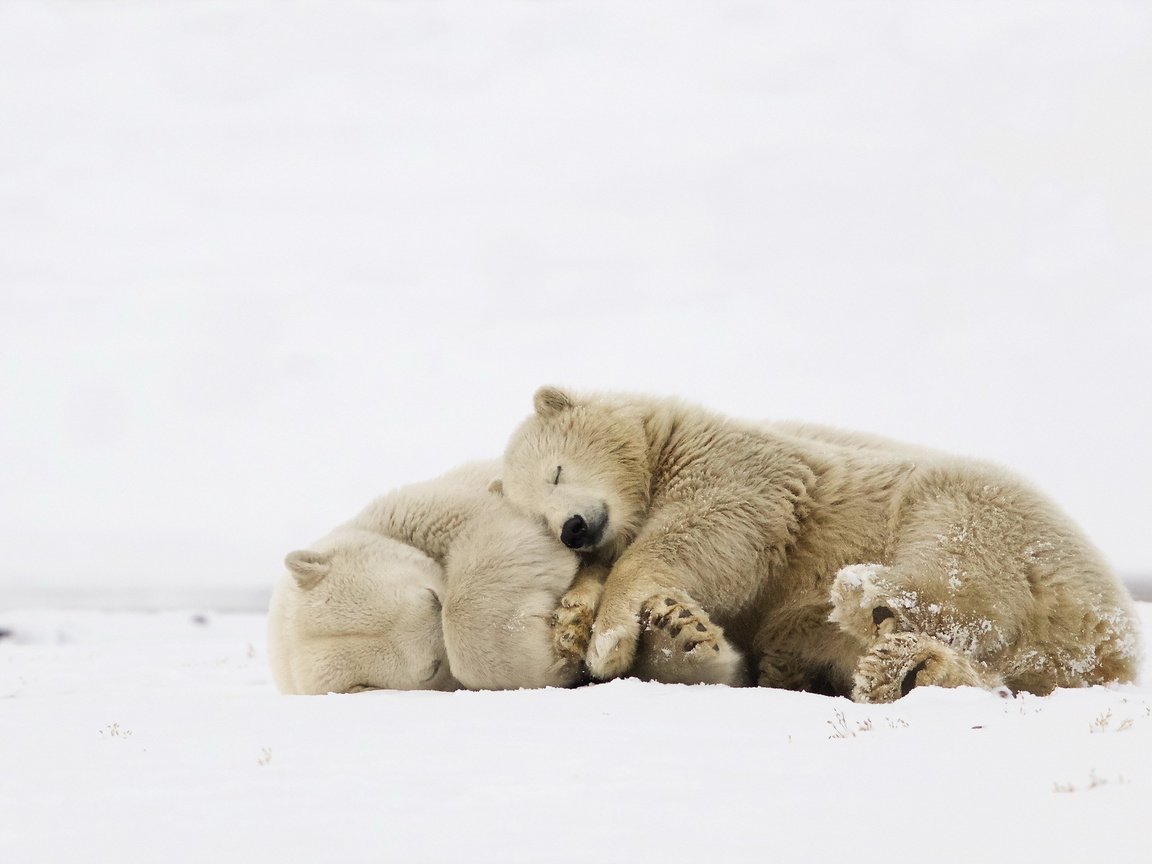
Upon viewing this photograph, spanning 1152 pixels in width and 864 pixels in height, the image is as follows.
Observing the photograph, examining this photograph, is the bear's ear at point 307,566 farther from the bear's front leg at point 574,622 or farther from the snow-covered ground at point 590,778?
the bear's front leg at point 574,622

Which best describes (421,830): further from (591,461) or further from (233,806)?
(591,461)

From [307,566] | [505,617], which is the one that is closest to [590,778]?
[505,617]

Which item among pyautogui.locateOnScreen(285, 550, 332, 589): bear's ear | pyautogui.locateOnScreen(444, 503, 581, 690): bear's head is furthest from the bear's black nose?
pyautogui.locateOnScreen(285, 550, 332, 589): bear's ear

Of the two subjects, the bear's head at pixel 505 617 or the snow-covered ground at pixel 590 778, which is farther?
the bear's head at pixel 505 617

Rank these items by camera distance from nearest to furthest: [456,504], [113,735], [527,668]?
[113,735], [527,668], [456,504]

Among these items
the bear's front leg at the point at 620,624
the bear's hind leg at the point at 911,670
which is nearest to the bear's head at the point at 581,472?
the bear's front leg at the point at 620,624

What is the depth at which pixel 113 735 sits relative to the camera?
15.7ft

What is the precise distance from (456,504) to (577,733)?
2655 mm

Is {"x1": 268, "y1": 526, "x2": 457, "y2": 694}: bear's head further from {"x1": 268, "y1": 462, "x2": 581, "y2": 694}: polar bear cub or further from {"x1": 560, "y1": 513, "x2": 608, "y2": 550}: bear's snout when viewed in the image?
{"x1": 560, "y1": 513, "x2": 608, "y2": 550}: bear's snout

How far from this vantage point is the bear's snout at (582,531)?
630 cm

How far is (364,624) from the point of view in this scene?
6.02m

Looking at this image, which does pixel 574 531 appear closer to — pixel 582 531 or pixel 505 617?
pixel 582 531

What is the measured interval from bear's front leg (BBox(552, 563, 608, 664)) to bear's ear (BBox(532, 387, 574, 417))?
1.27 metres

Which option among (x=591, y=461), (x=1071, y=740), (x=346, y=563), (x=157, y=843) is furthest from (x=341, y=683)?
(x=1071, y=740)
